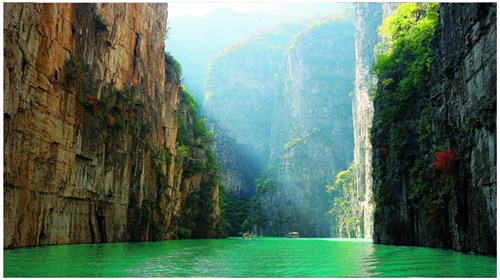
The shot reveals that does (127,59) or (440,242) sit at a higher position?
(127,59)

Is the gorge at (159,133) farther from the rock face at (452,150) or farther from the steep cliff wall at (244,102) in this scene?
the steep cliff wall at (244,102)

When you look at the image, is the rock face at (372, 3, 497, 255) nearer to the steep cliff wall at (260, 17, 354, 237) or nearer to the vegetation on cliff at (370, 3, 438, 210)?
the vegetation on cliff at (370, 3, 438, 210)

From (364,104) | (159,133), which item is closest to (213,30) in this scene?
(364,104)

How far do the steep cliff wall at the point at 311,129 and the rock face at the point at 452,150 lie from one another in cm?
5745

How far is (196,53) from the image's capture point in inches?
5792

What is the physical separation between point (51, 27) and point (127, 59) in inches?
382

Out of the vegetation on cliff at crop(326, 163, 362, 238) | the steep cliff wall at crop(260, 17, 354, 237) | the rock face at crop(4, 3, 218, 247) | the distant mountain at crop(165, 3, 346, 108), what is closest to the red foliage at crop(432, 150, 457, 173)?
the rock face at crop(4, 3, 218, 247)

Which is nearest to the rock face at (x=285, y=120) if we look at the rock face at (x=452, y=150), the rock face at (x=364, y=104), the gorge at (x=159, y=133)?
the rock face at (x=364, y=104)

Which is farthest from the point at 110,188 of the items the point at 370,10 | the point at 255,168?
the point at 255,168

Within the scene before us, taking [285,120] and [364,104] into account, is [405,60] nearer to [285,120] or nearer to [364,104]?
[364,104]

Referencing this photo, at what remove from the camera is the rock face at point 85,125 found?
18953 millimetres

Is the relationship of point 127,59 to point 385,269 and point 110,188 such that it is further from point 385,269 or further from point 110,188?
point 385,269

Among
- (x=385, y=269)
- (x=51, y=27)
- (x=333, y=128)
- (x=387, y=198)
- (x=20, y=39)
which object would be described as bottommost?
(x=385, y=269)

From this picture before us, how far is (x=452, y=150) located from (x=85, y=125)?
55.6 feet
